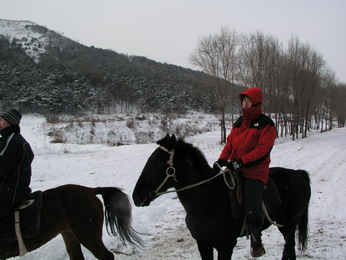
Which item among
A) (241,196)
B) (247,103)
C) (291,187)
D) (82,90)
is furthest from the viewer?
(82,90)

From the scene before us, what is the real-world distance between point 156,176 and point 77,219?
1558 millimetres

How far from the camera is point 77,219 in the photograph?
3.36 m

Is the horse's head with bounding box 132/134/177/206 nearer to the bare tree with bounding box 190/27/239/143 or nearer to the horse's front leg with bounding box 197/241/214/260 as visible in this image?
the horse's front leg with bounding box 197/241/214/260

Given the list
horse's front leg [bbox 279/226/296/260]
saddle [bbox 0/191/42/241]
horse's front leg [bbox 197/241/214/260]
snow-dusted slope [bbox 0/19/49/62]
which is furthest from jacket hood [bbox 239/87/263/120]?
snow-dusted slope [bbox 0/19/49/62]

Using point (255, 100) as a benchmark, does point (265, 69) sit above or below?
above

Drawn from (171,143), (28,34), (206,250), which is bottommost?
(206,250)

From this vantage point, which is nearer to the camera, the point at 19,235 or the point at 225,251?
the point at 225,251

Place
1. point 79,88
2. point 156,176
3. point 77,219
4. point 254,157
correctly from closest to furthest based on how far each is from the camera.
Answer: point 156,176 → point 254,157 → point 77,219 → point 79,88

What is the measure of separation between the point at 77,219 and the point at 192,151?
1908mm

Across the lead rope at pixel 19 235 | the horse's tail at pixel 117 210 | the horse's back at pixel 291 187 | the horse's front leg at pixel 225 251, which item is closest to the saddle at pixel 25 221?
the lead rope at pixel 19 235

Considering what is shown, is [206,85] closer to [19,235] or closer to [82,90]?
[19,235]

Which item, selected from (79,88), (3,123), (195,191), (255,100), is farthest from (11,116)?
(79,88)

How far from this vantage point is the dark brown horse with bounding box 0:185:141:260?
10.5 ft

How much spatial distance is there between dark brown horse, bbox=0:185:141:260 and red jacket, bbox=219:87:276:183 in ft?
6.44
